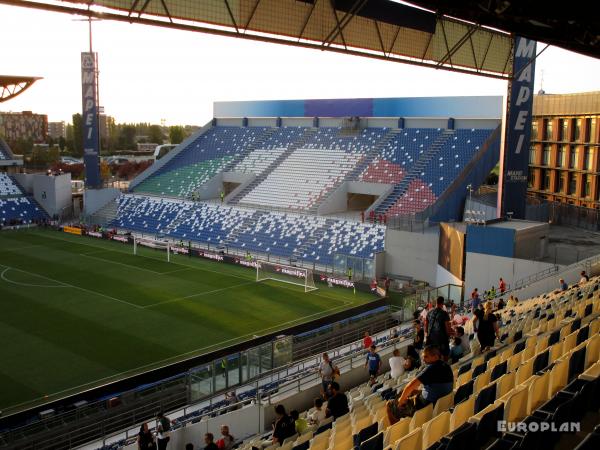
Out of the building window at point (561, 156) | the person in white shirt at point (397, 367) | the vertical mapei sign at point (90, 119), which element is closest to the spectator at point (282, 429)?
the person in white shirt at point (397, 367)

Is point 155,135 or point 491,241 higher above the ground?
point 155,135

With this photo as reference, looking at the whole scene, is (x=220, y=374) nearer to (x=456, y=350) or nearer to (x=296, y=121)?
(x=456, y=350)

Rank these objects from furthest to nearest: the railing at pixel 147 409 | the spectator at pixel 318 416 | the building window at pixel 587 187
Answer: the building window at pixel 587 187 < the railing at pixel 147 409 < the spectator at pixel 318 416

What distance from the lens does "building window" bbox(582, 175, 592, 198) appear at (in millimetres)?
34469

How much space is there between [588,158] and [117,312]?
25.1 meters

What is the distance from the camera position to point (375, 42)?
61.1 ft

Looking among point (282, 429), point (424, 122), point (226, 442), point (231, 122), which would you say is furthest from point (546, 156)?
point (282, 429)

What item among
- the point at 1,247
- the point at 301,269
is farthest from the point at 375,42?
the point at 1,247

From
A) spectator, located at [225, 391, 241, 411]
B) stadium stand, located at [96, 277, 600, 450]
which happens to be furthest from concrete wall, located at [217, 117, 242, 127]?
stadium stand, located at [96, 277, 600, 450]

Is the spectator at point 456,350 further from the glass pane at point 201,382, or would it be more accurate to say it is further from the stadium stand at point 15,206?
the stadium stand at point 15,206

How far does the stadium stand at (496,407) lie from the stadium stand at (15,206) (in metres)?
47.5

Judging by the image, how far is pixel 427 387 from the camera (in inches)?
295

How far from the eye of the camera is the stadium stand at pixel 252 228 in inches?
1476

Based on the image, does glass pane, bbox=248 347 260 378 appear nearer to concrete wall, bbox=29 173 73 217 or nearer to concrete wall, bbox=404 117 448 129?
concrete wall, bbox=404 117 448 129
